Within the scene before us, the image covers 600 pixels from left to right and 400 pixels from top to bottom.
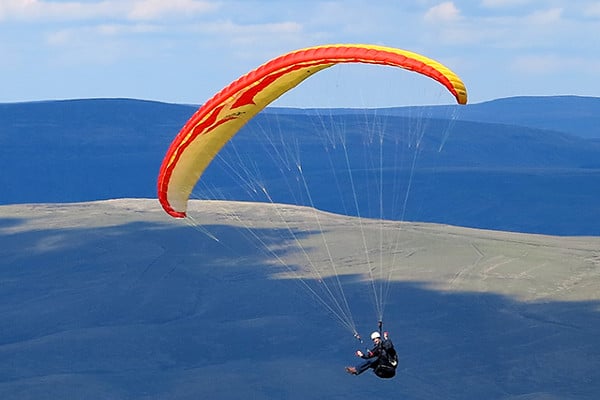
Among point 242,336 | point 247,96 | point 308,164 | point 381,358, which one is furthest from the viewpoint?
point 308,164

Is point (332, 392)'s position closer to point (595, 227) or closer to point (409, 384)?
point (409, 384)

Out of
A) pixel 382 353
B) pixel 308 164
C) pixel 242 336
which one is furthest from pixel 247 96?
pixel 308 164

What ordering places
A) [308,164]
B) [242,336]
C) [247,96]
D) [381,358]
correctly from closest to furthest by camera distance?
[381,358] → [247,96] → [242,336] → [308,164]

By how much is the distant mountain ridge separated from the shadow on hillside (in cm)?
6913

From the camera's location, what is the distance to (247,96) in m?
20.3

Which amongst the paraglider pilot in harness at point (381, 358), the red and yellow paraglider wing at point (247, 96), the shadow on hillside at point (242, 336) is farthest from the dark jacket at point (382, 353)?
the shadow on hillside at point (242, 336)

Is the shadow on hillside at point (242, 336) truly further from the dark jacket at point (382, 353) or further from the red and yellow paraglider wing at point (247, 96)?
the dark jacket at point (382, 353)

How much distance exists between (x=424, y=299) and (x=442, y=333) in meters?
3.69

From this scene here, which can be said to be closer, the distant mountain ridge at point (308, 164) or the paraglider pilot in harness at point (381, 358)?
the paraglider pilot in harness at point (381, 358)

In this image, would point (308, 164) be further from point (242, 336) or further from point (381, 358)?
point (381, 358)

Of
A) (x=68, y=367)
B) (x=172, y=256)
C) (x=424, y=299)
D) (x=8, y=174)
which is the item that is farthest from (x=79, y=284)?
(x=8, y=174)

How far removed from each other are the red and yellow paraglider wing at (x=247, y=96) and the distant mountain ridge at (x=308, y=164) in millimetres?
100904

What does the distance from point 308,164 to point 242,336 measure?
114m

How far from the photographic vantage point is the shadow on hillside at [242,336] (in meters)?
39.1
